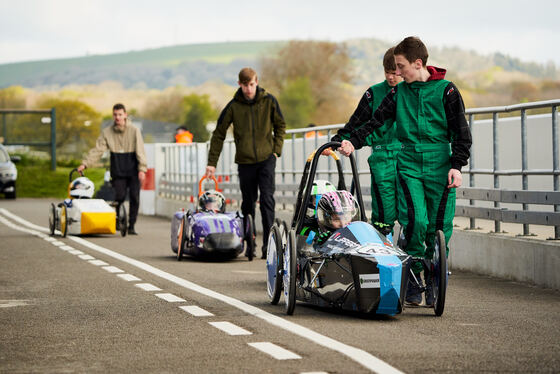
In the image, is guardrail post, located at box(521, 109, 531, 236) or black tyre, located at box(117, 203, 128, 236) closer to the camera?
guardrail post, located at box(521, 109, 531, 236)

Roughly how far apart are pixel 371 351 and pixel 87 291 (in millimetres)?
4750

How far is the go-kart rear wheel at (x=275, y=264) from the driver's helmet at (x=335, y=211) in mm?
363

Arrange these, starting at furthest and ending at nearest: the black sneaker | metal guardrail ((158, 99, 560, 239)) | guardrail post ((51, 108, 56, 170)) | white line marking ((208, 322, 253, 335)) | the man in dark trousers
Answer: guardrail post ((51, 108, 56, 170))
the man in dark trousers
metal guardrail ((158, 99, 560, 239))
the black sneaker
white line marking ((208, 322, 253, 335))

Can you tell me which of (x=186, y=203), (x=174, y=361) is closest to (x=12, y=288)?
(x=174, y=361)

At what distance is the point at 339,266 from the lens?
9.09 m

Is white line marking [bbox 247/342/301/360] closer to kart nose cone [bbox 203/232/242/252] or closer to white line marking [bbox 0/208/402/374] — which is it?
white line marking [bbox 0/208/402/374]

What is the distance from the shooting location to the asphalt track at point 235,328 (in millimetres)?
7297

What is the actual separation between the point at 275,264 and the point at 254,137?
223 inches

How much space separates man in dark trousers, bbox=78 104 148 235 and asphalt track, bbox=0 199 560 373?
6.53 metres

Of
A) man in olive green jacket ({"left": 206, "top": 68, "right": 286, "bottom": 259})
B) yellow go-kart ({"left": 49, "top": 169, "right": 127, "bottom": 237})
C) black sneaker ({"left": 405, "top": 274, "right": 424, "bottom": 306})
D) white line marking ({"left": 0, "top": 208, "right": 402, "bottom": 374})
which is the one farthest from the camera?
yellow go-kart ({"left": 49, "top": 169, "right": 127, "bottom": 237})

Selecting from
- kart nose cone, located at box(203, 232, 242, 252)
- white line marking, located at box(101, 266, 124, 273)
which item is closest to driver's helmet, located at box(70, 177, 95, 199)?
kart nose cone, located at box(203, 232, 242, 252)

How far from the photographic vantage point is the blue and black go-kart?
28.9 feet

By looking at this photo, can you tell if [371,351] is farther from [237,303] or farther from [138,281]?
[138,281]

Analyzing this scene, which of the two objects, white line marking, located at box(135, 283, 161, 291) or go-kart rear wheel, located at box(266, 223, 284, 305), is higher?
go-kart rear wheel, located at box(266, 223, 284, 305)
